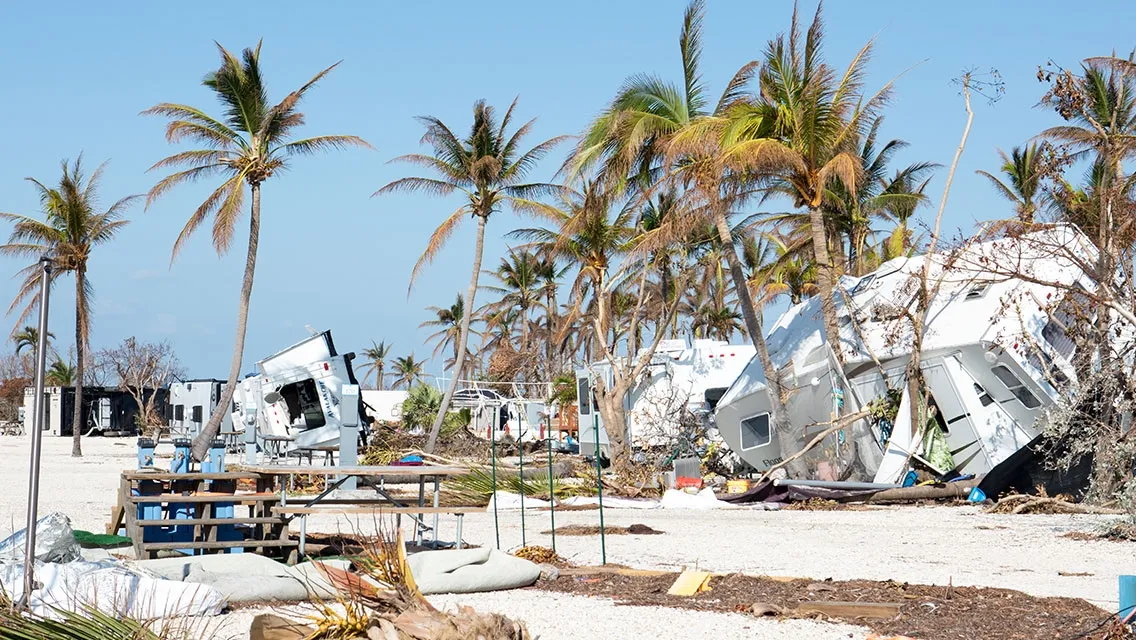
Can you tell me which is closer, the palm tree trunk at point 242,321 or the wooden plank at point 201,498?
the wooden plank at point 201,498

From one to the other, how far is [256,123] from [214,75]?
1.42m

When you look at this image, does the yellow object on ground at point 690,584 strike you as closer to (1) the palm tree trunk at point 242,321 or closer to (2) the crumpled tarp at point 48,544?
(2) the crumpled tarp at point 48,544

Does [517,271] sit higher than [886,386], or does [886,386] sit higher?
[517,271]

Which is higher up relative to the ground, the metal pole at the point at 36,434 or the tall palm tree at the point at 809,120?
the tall palm tree at the point at 809,120

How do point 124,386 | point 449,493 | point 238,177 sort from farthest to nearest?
1. point 124,386
2. point 238,177
3. point 449,493

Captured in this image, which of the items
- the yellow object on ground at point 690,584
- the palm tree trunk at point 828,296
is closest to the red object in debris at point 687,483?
the palm tree trunk at point 828,296

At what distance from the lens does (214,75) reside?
28.6 meters

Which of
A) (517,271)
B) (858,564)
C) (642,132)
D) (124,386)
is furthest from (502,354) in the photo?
(858,564)

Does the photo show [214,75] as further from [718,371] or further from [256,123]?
[718,371]

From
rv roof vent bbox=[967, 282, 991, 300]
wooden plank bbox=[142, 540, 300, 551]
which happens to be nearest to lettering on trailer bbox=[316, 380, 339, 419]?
rv roof vent bbox=[967, 282, 991, 300]

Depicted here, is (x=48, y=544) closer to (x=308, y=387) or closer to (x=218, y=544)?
(x=218, y=544)

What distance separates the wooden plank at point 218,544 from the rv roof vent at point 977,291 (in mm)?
13111

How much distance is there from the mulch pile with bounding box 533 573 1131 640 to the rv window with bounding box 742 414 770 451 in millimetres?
13529

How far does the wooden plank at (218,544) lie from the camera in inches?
442
